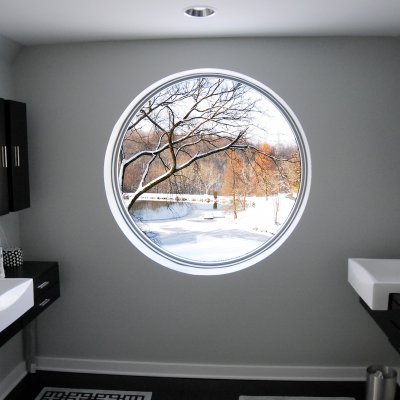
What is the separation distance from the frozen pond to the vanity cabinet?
1.89 metres

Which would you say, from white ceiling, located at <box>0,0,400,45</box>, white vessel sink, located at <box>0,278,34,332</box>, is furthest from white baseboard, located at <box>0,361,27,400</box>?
white ceiling, located at <box>0,0,400,45</box>

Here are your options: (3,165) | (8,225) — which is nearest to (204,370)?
(8,225)

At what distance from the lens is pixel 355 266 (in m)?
2.79

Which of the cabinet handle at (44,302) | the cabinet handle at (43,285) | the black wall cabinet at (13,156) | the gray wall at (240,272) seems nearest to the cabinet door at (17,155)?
the black wall cabinet at (13,156)

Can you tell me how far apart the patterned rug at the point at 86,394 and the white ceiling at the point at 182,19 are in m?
2.31

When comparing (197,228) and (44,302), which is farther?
(197,228)

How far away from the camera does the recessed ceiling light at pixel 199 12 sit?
231cm

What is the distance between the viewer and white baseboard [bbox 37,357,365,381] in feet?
10.3

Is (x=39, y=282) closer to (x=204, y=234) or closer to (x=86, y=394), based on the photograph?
(x=86, y=394)

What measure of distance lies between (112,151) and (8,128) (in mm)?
728

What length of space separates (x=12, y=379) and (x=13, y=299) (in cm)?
113

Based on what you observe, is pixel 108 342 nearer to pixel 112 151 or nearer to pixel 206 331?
pixel 206 331

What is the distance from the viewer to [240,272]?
10.2 feet

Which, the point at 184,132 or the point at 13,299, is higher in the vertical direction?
the point at 184,132
